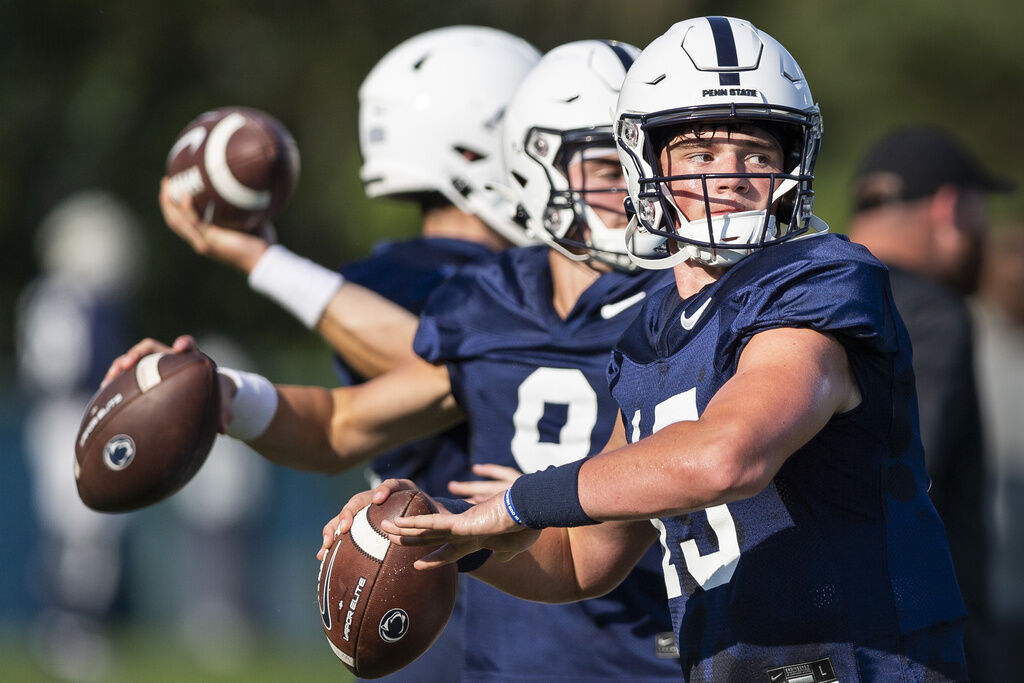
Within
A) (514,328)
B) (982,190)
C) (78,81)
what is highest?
(514,328)

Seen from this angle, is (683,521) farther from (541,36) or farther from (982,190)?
(541,36)

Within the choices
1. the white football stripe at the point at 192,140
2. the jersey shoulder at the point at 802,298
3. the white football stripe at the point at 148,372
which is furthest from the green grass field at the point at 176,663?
the jersey shoulder at the point at 802,298

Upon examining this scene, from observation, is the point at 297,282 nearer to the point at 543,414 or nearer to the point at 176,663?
the point at 543,414

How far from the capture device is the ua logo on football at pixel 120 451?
3207 millimetres

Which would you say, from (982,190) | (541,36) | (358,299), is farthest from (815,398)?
(541,36)

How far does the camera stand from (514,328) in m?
3.38

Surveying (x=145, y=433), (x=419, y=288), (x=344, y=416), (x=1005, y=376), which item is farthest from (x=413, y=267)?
(x=1005, y=376)

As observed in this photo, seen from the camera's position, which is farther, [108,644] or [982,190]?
[108,644]

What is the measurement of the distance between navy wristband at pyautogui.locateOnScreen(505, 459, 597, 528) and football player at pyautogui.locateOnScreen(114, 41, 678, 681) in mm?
911

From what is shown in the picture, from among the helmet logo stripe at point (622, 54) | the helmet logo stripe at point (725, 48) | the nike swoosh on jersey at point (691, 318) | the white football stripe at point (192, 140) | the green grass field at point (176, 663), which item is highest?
the helmet logo stripe at point (725, 48)

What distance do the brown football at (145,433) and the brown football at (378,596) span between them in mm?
726

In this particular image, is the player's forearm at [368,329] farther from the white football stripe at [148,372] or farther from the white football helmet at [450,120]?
the white football stripe at [148,372]

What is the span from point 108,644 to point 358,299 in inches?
203

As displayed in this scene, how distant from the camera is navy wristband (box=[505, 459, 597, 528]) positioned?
7.43ft
